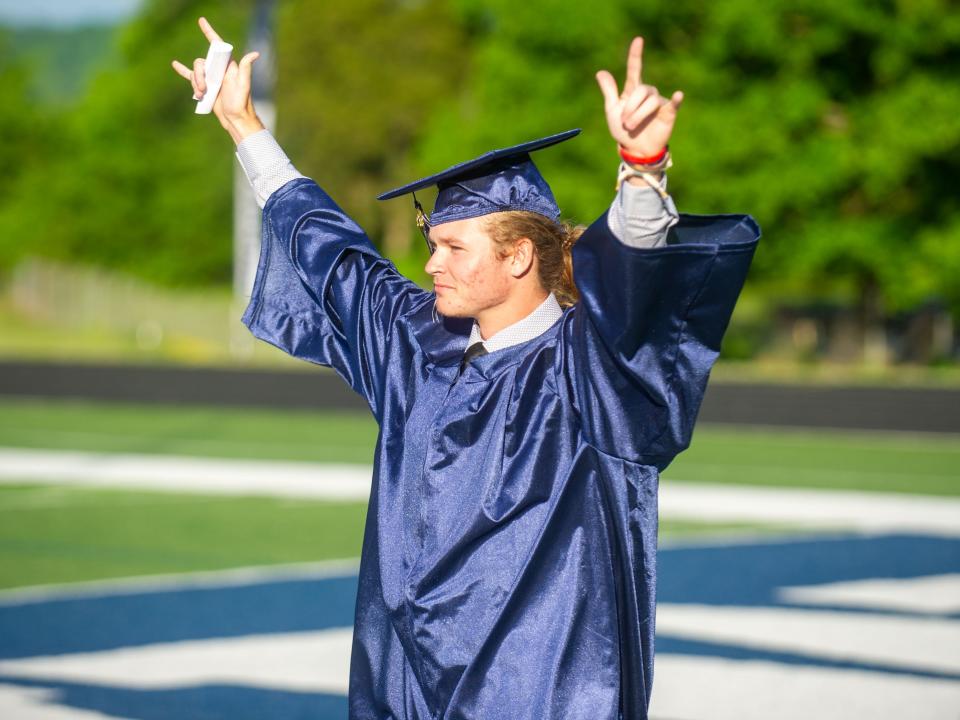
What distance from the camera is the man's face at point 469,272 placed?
290cm

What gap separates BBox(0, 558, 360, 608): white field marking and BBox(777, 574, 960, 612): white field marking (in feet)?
7.92

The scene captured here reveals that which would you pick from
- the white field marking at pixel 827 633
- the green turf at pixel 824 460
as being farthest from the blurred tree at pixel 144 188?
the white field marking at pixel 827 633

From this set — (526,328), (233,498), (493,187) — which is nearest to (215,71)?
(493,187)

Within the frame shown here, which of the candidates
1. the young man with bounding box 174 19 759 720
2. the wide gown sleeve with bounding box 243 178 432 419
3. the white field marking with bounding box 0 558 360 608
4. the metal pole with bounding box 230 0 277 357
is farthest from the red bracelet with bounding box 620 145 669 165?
the metal pole with bounding box 230 0 277 357

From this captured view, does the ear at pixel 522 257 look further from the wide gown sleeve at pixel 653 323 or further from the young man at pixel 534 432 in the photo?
the wide gown sleeve at pixel 653 323

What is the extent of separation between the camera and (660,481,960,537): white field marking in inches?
402

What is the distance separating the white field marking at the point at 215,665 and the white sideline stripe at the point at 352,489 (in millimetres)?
4620

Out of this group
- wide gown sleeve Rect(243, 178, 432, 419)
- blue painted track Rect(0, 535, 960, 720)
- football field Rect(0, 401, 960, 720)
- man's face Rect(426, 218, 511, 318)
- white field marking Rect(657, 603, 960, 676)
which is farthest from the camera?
white field marking Rect(657, 603, 960, 676)

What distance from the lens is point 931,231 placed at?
76.4 ft

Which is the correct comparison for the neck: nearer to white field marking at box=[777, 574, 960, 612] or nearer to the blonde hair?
the blonde hair

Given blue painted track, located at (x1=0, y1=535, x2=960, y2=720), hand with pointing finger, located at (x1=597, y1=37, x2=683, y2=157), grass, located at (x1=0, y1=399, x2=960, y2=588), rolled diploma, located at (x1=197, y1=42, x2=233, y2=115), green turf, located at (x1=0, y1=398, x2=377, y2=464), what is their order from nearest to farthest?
hand with pointing finger, located at (x1=597, y1=37, x2=683, y2=157)
rolled diploma, located at (x1=197, y1=42, x2=233, y2=115)
blue painted track, located at (x1=0, y1=535, x2=960, y2=720)
grass, located at (x1=0, y1=399, x2=960, y2=588)
green turf, located at (x1=0, y1=398, x2=377, y2=464)

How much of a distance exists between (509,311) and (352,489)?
8763 mm

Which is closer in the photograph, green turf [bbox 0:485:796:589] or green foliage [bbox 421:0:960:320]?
green turf [bbox 0:485:796:589]

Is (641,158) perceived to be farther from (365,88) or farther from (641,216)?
(365,88)
